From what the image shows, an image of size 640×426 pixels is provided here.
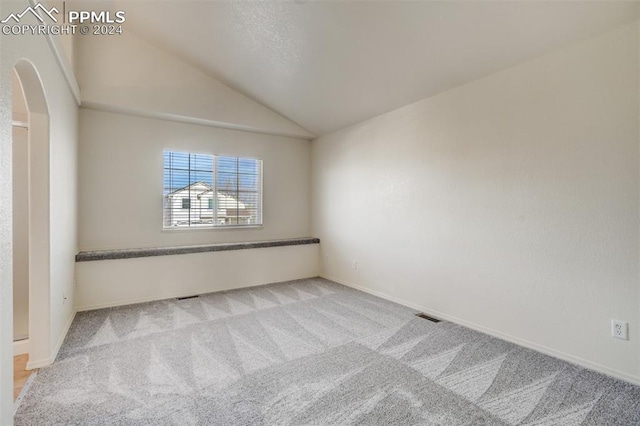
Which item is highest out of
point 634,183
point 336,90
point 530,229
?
point 336,90

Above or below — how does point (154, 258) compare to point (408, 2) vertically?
below

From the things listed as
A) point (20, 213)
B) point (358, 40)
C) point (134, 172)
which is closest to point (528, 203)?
point (358, 40)

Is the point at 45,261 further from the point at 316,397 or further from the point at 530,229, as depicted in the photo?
the point at 530,229

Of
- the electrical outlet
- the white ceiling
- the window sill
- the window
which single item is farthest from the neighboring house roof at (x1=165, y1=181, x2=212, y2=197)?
the electrical outlet

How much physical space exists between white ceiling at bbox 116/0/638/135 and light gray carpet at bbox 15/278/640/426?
8.41ft

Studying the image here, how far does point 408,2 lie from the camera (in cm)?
241

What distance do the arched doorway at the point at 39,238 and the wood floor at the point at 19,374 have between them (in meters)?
0.07

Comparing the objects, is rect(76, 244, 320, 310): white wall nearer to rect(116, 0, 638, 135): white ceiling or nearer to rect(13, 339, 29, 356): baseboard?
rect(13, 339, 29, 356): baseboard

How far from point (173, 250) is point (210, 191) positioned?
109cm

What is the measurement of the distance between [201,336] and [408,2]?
3429mm

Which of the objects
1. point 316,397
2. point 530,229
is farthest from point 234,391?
point 530,229

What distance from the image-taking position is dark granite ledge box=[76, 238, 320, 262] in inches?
145

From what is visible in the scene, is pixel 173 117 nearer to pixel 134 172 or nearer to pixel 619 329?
pixel 134 172

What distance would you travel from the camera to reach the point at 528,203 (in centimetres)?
271
